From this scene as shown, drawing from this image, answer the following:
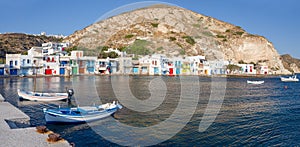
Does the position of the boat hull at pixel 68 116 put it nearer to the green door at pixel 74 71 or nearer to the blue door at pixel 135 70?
the green door at pixel 74 71

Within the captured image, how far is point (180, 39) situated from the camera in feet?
355

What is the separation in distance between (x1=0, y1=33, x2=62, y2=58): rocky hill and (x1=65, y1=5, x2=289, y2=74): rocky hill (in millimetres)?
17165

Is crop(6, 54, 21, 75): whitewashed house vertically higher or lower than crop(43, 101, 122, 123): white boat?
higher

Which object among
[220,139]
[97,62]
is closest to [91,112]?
[220,139]

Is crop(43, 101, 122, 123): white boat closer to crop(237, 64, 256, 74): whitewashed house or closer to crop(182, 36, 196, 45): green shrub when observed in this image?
crop(237, 64, 256, 74): whitewashed house

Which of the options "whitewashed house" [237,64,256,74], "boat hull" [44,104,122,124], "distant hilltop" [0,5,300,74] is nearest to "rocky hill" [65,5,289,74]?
"distant hilltop" [0,5,300,74]

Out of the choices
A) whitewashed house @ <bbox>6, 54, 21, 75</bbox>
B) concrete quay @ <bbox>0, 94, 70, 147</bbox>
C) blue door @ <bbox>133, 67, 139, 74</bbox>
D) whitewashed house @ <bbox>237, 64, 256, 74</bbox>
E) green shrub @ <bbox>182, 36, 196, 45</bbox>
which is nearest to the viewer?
concrete quay @ <bbox>0, 94, 70, 147</bbox>

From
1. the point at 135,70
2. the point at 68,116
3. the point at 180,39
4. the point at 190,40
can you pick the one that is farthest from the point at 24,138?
the point at 190,40

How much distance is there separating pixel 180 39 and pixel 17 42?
62.8m

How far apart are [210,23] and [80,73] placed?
273 ft

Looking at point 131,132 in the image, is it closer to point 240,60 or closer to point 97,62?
point 97,62

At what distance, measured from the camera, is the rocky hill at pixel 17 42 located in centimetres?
8906

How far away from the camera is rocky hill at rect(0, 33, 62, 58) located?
89.1 meters

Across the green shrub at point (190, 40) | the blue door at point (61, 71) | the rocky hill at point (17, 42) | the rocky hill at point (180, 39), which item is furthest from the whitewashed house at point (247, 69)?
the rocky hill at point (17, 42)
